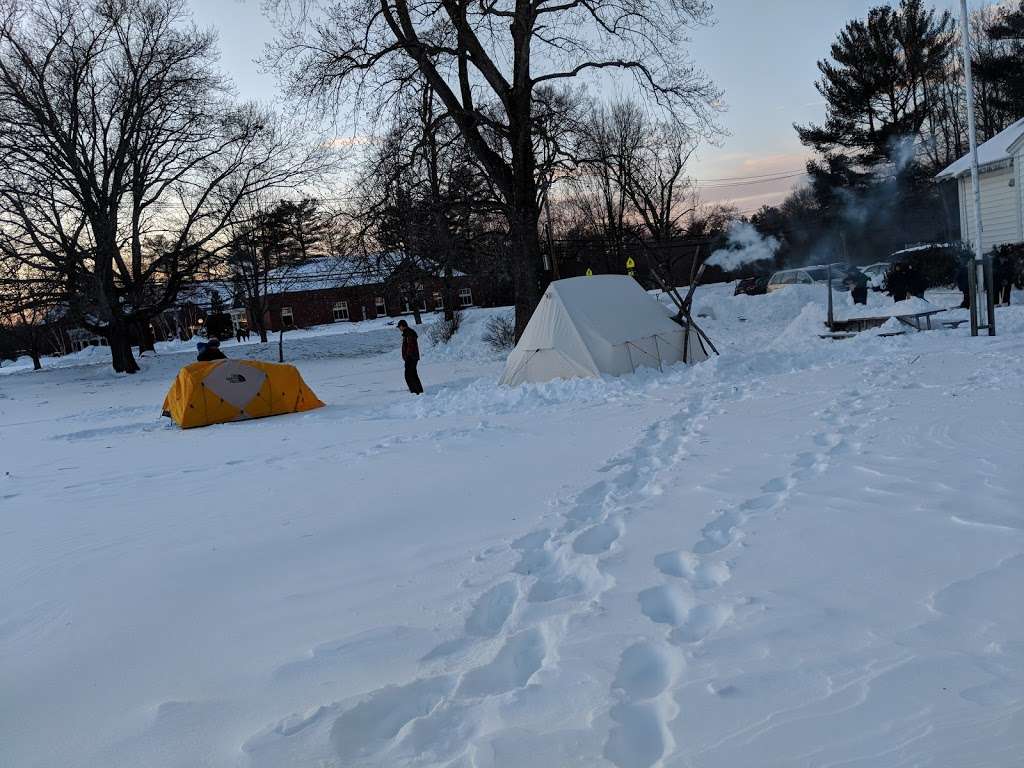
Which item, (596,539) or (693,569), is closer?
(693,569)

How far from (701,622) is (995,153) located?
975 inches

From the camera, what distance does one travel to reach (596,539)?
4.69 m

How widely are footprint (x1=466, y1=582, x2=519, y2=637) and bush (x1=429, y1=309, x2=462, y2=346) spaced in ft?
80.2

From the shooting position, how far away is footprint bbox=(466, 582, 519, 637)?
3543 millimetres

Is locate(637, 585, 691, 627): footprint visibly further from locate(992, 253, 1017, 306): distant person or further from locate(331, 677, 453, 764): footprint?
locate(992, 253, 1017, 306): distant person

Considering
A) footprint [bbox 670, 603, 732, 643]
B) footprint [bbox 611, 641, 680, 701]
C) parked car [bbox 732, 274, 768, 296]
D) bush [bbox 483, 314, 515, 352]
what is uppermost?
parked car [bbox 732, 274, 768, 296]

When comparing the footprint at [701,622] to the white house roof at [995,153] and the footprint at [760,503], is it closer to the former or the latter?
the footprint at [760,503]

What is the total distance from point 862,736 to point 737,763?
433 millimetres

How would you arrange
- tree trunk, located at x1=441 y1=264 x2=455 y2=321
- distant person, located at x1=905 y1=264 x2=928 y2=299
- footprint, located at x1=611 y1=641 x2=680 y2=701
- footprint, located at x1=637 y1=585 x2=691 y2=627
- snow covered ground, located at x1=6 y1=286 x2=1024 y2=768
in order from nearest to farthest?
1. snow covered ground, located at x1=6 y1=286 x2=1024 y2=768
2. footprint, located at x1=611 y1=641 x2=680 y2=701
3. footprint, located at x1=637 y1=585 x2=691 y2=627
4. distant person, located at x1=905 y1=264 x2=928 y2=299
5. tree trunk, located at x1=441 y1=264 x2=455 y2=321

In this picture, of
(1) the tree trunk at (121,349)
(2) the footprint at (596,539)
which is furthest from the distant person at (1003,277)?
(1) the tree trunk at (121,349)

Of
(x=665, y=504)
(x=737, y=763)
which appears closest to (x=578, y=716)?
(x=737, y=763)

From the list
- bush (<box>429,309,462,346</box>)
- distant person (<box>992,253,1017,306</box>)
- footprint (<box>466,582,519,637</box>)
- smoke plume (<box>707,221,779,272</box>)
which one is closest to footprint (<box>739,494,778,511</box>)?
footprint (<box>466,582,519,637</box>)

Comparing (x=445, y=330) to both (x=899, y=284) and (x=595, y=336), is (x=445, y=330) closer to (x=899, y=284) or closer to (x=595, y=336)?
(x=899, y=284)

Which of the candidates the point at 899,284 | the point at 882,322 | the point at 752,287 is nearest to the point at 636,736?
the point at 882,322
